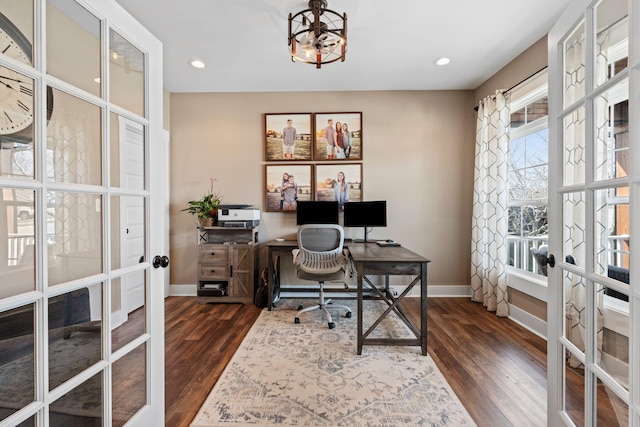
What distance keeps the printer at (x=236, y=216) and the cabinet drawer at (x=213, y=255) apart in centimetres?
31

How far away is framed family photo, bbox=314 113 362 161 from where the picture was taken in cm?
348

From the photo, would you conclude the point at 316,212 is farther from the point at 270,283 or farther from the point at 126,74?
the point at 126,74

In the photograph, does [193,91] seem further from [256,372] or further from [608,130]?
[608,130]

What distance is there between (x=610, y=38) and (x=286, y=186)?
2.95 meters

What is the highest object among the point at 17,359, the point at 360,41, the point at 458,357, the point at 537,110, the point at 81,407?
the point at 360,41

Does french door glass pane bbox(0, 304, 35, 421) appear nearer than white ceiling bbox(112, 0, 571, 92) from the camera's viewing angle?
Yes

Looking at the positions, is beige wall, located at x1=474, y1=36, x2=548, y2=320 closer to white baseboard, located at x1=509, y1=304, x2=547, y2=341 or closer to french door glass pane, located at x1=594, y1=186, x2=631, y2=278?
white baseboard, located at x1=509, y1=304, x2=547, y2=341

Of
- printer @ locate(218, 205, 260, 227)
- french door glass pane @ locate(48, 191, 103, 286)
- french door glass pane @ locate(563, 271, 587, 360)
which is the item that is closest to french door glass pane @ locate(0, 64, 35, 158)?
french door glass pane @ locate(48, 191, 103, 286)

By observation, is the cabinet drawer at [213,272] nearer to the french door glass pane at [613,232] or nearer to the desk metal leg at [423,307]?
the desk metal leg at [423,307]

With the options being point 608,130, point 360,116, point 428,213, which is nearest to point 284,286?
point 428,213

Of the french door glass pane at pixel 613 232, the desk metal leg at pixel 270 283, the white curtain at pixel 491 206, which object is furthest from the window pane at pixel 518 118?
the desk metal leg at pixel 270 283

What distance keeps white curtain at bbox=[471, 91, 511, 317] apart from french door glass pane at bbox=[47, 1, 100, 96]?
3.25m

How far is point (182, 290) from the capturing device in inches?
140

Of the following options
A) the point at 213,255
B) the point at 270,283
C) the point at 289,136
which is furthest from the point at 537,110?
the point at 213,255
